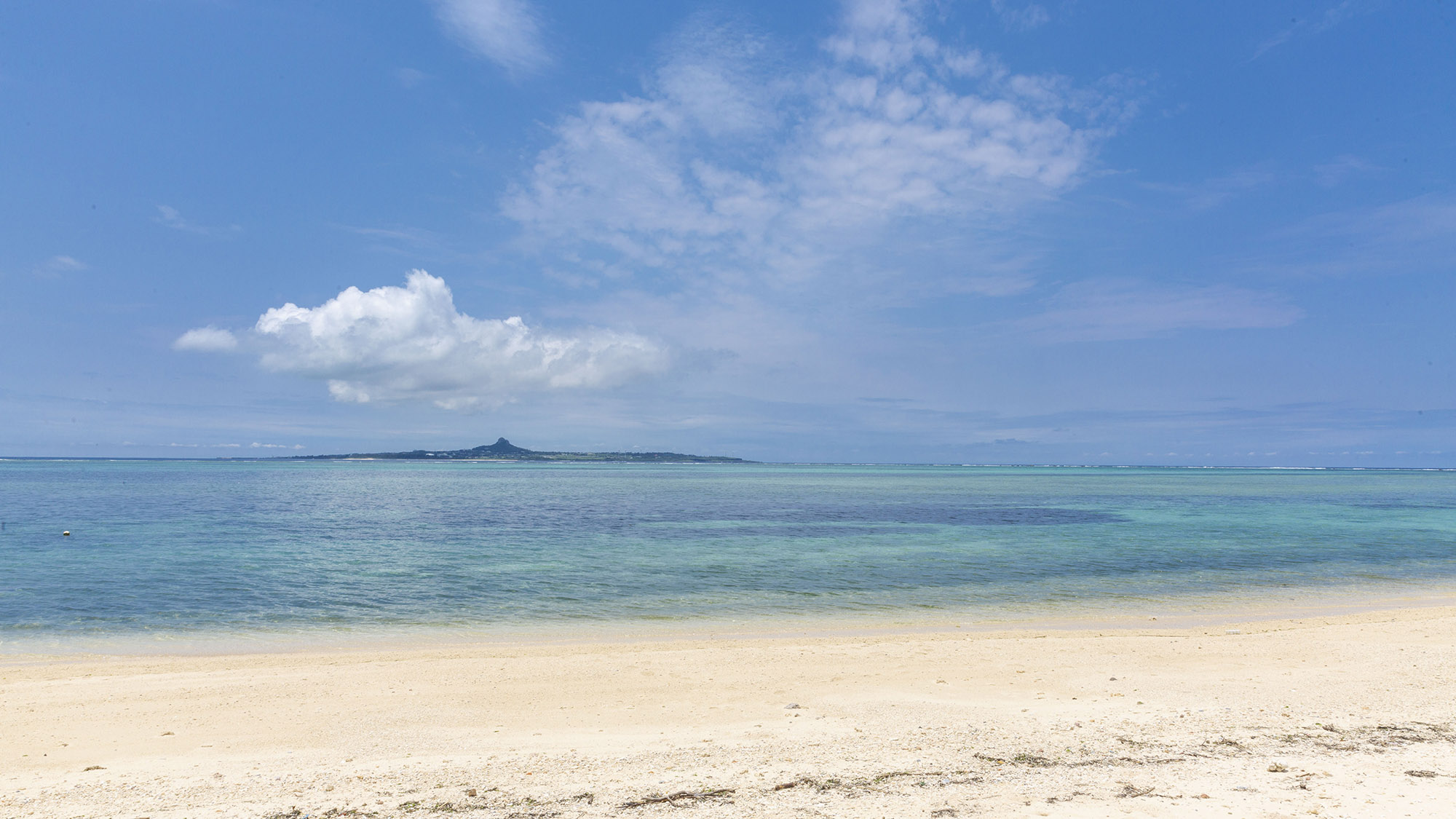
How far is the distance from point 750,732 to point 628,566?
1920 cm

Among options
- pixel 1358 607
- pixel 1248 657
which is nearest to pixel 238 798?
pixel 1248 657

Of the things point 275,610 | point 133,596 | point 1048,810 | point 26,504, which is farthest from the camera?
point 26,504

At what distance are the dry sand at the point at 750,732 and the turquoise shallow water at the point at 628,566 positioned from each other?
4.77 m

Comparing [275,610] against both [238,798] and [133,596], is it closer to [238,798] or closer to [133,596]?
[133,596]

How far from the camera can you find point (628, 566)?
27.9 meters

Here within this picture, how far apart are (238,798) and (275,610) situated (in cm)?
1422

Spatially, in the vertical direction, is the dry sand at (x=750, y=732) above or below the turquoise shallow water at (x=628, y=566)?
above

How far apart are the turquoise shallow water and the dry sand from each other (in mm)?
4767

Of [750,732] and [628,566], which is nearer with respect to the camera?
[750,732]

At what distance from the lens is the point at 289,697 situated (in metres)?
11.1

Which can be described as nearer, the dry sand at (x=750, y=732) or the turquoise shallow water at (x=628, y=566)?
the dry sand at (x=750, y=732)

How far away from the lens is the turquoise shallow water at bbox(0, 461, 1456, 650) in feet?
63.2

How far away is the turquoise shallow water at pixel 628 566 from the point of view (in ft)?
63.2

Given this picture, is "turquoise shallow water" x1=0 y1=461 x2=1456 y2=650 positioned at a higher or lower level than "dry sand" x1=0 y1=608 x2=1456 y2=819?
lower
